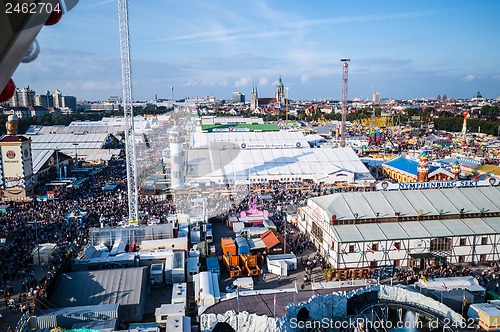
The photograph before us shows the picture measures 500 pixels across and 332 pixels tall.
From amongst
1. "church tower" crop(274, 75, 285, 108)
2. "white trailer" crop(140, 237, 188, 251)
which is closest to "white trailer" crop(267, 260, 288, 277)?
"white trailer" crop(140, 237, 188, 251)

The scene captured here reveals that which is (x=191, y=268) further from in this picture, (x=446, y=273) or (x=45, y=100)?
(x=45, y=100)

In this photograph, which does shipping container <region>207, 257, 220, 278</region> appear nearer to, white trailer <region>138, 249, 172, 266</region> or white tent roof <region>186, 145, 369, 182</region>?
white trailer <region>138, 249, 172, 266</region>

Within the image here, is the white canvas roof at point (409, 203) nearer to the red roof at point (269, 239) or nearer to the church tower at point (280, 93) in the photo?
the red roof at point (269, 239)

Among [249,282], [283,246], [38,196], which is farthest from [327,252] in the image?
[38,196]

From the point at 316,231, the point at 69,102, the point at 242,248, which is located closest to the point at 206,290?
the point at 242,248

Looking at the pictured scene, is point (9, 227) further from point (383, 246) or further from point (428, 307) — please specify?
point (428, 307)

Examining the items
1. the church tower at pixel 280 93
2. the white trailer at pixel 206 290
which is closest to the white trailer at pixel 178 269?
the white trailer at pixel 206 290
